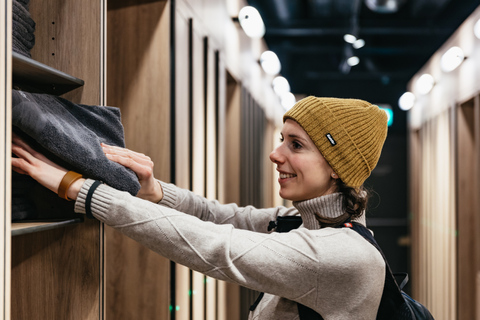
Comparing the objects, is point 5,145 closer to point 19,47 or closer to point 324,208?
point 19,47

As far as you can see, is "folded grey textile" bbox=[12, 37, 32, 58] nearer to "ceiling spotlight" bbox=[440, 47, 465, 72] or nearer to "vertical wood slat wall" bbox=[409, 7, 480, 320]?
"vertical wood slat wall" bbox=[409, 7, 480, 320]

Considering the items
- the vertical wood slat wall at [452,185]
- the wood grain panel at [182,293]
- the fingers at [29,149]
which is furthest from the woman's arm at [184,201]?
the vertical wood slat wall at [452,185]

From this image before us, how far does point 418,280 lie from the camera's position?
7.74 m

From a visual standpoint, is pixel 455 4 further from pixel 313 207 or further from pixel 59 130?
pixel 59 130

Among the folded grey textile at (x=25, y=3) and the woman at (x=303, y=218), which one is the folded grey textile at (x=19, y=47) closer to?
the folded grey textile at (x=25, y=3)

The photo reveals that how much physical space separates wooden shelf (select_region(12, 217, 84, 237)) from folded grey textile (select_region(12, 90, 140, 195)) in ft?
0.47

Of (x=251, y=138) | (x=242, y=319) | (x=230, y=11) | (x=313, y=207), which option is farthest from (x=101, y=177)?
(x=251, y=138)

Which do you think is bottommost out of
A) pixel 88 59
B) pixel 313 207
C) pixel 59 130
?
pixel 313 207

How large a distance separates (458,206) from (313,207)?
392cm

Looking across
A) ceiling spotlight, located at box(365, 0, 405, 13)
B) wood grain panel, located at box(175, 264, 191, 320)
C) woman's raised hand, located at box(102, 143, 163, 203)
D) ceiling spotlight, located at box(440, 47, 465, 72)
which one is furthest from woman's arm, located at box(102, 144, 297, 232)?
ceiling spotlight, located at box(365, 0, 405, 13)

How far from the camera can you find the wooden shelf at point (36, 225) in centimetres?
111

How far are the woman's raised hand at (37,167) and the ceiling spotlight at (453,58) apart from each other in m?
4.40

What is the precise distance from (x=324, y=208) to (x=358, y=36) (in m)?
6.25

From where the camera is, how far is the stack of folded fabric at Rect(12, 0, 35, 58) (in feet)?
4.14
